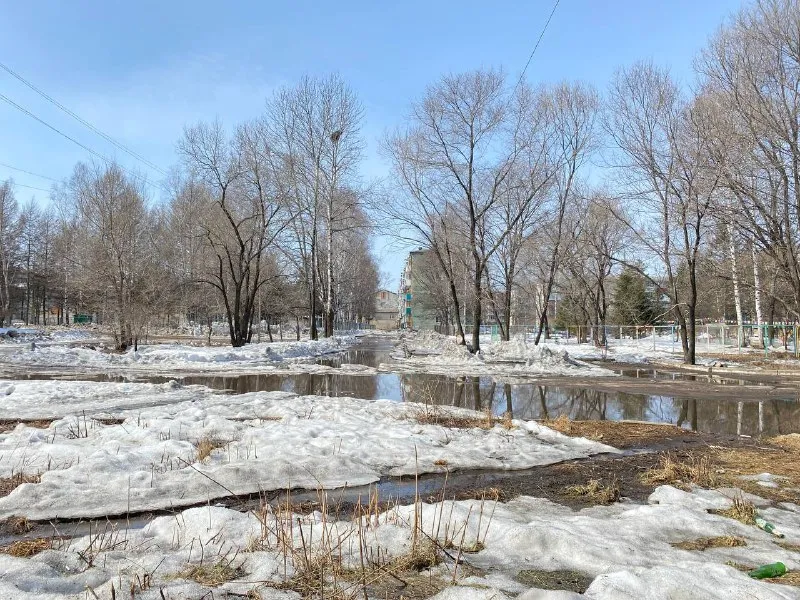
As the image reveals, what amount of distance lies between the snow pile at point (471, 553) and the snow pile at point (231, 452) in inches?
33.3

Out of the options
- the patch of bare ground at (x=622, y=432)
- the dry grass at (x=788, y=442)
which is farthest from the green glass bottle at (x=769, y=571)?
the dry grass at (x=788, y=442)

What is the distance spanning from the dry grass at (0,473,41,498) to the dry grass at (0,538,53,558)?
1.78 m

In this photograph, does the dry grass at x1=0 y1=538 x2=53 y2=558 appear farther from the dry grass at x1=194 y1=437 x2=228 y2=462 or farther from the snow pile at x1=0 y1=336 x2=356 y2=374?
the snow pile at x1=0 y1=336 x2=356 y2=374

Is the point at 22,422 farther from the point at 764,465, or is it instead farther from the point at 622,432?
the point at 764,465

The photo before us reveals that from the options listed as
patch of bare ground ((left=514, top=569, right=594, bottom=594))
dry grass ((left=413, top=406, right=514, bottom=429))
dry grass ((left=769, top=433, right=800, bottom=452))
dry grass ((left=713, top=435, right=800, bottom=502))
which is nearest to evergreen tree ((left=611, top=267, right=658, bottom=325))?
dry grass ((left=769, top=433, right=800, bottom=452))

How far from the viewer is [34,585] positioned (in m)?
2.80

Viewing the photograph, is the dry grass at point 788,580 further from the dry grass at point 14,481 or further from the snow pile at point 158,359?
the snow pile at point 158,359

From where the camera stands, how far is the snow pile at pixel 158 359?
19.9 meters

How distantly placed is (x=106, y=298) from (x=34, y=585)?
2663 centimetres

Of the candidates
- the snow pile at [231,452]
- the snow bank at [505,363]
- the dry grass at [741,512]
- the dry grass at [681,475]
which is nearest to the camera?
the dry grass at [741,512]

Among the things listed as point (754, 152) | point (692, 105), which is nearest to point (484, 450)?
point (754, 152)

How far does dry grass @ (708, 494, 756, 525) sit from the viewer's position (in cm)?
444

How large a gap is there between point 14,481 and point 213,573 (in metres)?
3.48

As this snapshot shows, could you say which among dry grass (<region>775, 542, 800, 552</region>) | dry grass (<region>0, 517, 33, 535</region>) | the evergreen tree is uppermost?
the evergreen tree
